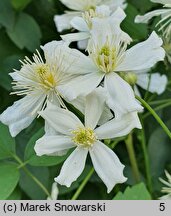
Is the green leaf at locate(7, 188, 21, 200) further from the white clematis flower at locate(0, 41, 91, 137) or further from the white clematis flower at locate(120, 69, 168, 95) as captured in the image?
the white clematis flower at locate(120, 69, 168, 95)

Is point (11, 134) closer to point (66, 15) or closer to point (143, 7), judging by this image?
point (66, 15)

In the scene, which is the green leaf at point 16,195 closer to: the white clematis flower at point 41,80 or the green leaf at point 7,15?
the white clematis flower at point 41,80

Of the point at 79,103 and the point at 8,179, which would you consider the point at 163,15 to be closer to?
the point at 79,103

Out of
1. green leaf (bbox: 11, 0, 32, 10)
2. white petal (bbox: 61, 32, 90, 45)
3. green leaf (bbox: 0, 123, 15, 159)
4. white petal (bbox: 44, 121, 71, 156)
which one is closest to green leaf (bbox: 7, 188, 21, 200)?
green leaf (bbox: 0, 123, 15, 159)

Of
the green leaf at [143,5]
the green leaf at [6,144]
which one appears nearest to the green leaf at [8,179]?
the green leaf at [6,144]

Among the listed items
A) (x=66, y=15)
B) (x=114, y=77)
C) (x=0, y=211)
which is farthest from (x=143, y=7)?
(x=0, y=211)

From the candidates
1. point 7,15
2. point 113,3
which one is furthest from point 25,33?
point 113,3
